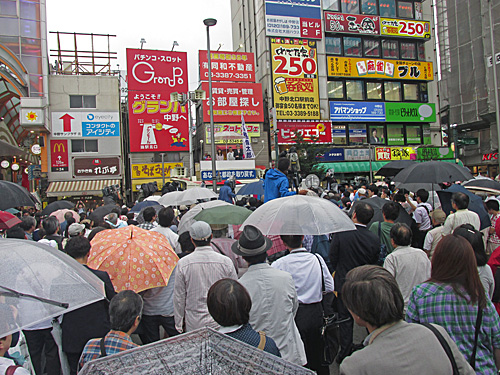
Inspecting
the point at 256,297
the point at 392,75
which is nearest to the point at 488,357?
the point at 256,297

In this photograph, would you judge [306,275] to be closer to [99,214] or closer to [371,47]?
[99,214]

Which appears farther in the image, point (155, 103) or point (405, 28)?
point (405, 28)

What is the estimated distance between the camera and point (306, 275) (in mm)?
3621

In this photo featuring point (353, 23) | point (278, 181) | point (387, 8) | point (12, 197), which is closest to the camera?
point (278, 181)

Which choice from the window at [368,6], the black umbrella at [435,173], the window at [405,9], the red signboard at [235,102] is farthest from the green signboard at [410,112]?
the black umbrella at [435,173]

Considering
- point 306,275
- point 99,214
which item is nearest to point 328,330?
point 306,275

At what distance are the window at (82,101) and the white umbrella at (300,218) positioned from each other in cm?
2627

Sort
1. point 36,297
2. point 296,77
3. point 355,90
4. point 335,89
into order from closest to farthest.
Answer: point 36,297, point 296,77, point 335,89, point 355,90

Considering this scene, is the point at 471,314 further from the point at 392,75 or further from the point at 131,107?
the point at 392,75

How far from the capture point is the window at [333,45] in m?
34.4

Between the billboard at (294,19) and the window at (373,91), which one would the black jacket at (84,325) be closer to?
the billboard at (294,19)

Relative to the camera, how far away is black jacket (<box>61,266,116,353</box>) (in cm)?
345

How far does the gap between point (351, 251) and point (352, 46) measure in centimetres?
3425

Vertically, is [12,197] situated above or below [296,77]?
below
